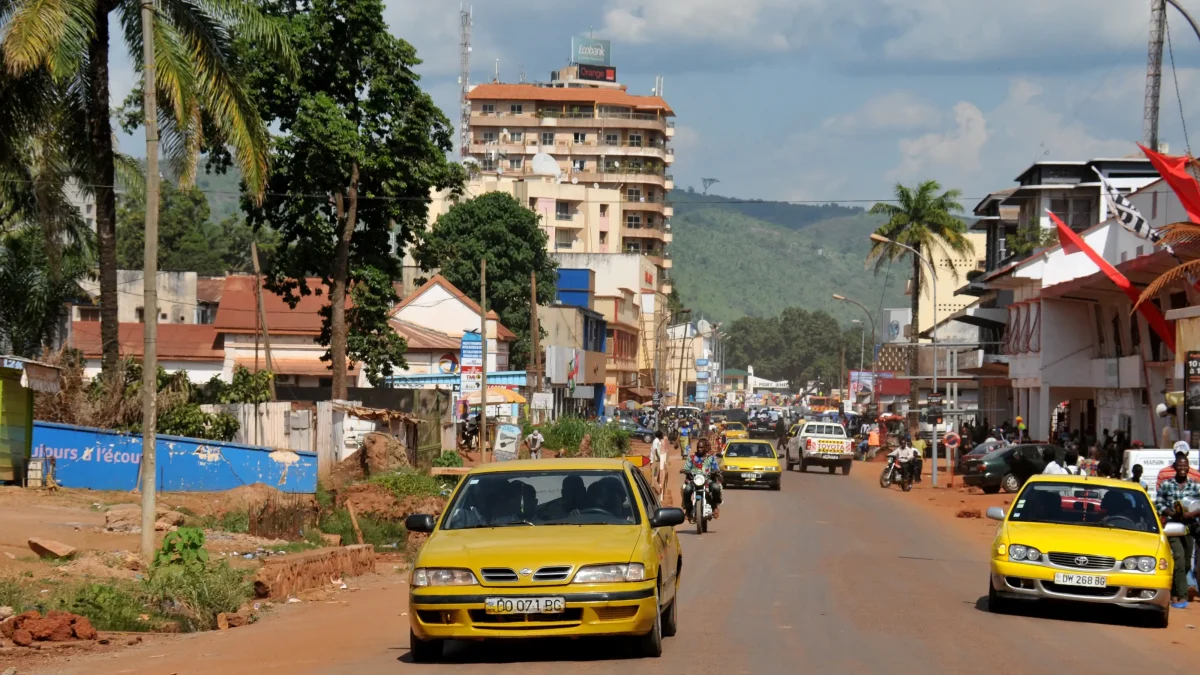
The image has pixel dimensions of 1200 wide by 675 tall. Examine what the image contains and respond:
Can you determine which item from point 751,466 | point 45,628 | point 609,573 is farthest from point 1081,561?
point 751,466

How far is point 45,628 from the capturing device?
12.3 meters

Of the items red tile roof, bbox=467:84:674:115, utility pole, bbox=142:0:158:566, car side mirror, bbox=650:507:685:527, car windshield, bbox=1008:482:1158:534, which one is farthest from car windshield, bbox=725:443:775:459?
red tile roof, bbox=467:84:674:115

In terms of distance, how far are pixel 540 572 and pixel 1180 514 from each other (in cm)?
1071

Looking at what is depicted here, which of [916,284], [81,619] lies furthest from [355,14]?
[916,284]

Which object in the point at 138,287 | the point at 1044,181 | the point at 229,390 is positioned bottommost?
the point at 229,390

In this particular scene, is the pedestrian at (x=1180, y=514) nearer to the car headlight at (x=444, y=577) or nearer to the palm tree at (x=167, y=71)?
the car headlight at (x=444, y=577)

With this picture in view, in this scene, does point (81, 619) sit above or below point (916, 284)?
below

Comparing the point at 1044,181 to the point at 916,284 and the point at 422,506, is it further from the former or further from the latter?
the point at 422,506

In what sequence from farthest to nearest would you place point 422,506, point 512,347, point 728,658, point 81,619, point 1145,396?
1. point 512,347
2. point 1145,396
3. point 422,506
4. point 81,619
5. point 728,658

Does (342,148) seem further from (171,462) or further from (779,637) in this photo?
(779,637)

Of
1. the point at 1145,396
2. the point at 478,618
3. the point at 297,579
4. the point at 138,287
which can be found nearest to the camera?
the point at 478,618

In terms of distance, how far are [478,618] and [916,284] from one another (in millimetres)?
62696

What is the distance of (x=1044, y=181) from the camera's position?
62.5 metres

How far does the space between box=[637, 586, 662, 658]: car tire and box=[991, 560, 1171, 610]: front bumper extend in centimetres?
544
